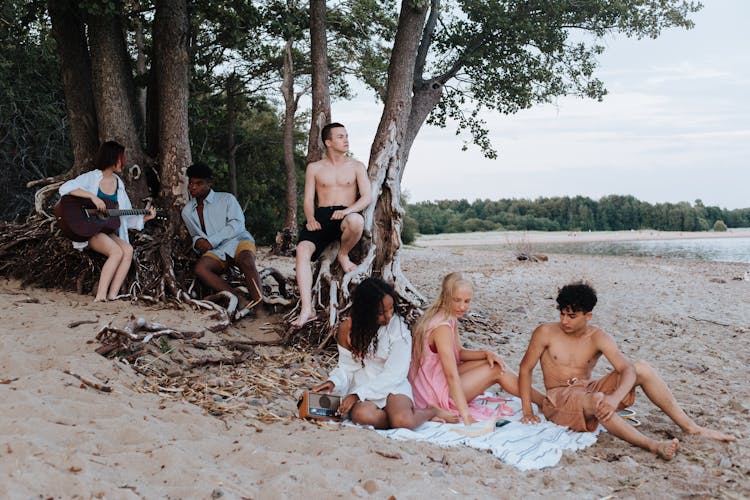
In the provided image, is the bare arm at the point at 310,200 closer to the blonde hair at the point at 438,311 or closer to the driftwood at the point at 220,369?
the driftwood at the point at 220,369

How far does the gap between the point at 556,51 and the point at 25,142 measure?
471 inches

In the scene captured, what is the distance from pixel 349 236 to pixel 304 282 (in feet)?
2.21

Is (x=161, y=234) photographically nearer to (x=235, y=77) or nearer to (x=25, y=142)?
(x=25, y=142)

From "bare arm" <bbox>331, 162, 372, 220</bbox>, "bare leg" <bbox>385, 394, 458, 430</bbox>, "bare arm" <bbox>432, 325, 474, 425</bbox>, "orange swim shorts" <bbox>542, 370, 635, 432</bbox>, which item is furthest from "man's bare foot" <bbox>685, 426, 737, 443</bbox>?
"bare arm" <bbox>331, 162, 372, 220</bbox>

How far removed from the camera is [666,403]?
412cm

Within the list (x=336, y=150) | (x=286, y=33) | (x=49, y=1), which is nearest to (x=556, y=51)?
(x=286, y=33)

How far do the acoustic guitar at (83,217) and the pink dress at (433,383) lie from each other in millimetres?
4019

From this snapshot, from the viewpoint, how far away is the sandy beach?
9.71 ft

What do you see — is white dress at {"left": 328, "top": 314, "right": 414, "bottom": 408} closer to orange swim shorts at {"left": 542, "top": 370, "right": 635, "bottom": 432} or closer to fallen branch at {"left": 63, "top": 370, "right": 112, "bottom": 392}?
orange swim shorts at {"left": 542, "top": 370, "right": 635, "bottom": 432}

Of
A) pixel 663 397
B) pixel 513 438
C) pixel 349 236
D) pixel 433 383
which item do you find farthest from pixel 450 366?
pixel 349 236

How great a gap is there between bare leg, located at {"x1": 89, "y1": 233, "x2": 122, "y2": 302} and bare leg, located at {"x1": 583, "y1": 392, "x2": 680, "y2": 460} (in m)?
4.95

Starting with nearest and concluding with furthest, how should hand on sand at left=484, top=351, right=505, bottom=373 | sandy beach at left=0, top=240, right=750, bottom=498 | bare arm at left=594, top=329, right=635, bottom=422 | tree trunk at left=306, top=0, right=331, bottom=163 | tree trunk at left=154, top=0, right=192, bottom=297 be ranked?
sandy beach at left=0, top=240, right=750, bottom=498, bare arm at left=594, top=329, right=635, bottom=422, hand on sand at left=484, top=351, right=505, bottom=373, tree trunk at left=306, top=0, right=331, bottom=163, tree trunk at left=154, top=0, right=192, bottom=297

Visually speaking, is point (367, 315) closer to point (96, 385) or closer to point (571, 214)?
point (96, 385)

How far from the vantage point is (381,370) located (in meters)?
4.32
